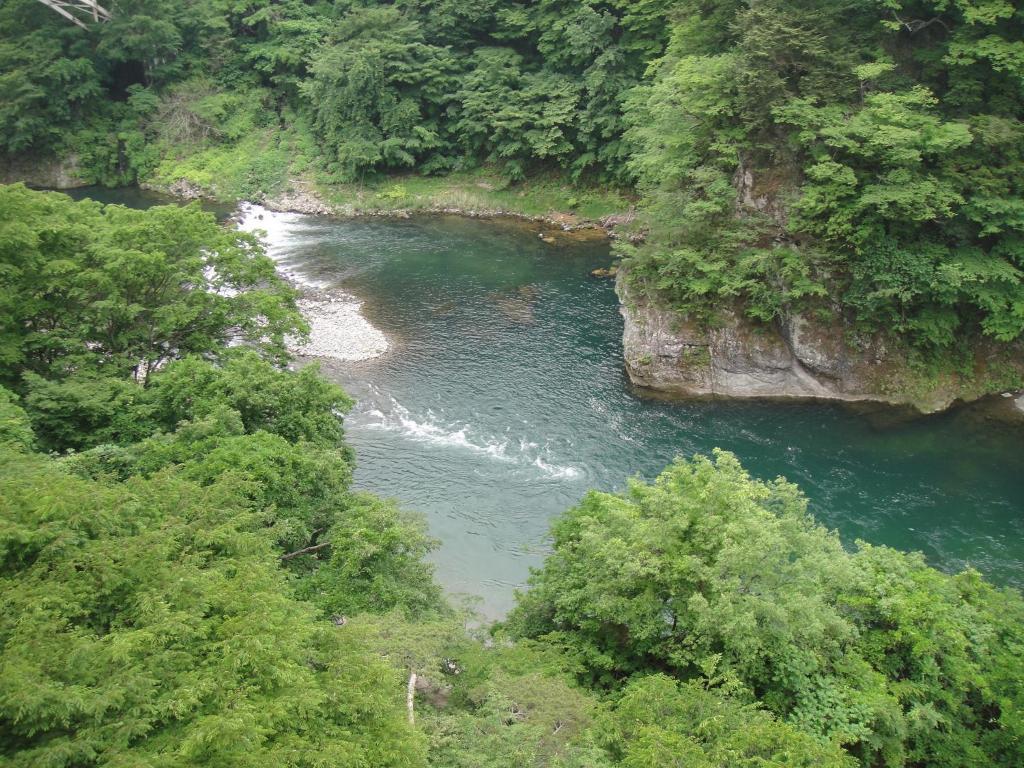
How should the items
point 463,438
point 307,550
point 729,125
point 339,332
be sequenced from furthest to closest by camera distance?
point 339,332 < point 729,125 < point 463,438 < point 307,550

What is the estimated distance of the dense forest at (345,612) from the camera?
9172 mm

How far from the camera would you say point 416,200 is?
5047cm

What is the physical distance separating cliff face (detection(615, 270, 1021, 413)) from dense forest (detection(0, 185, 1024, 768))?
1279cm

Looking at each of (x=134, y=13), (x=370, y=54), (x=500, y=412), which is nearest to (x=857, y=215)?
(x=500, y=412)

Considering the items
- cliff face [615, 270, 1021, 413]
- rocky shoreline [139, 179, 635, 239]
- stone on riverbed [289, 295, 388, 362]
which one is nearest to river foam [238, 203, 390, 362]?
stone on riverbed [289, 295, 388, 362]

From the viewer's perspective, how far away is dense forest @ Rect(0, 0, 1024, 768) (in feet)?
32.1

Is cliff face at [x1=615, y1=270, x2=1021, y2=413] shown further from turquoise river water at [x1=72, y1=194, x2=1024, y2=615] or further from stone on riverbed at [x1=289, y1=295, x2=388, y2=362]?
stone on riverbed at [x1=289, y1=295, x2=388, y2=362]

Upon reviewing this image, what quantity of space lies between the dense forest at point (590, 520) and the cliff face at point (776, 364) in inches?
41.8

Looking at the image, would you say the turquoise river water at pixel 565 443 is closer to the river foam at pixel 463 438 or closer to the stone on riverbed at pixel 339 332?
→ the river foam at pixel 463 438

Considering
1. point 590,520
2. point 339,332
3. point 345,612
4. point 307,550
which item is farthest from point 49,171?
point 590,520

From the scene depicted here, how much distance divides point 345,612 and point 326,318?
23090 mm

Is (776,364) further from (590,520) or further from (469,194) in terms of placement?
(469,194)

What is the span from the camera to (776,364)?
29562 millimetres

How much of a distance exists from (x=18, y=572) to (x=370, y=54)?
145 feet
